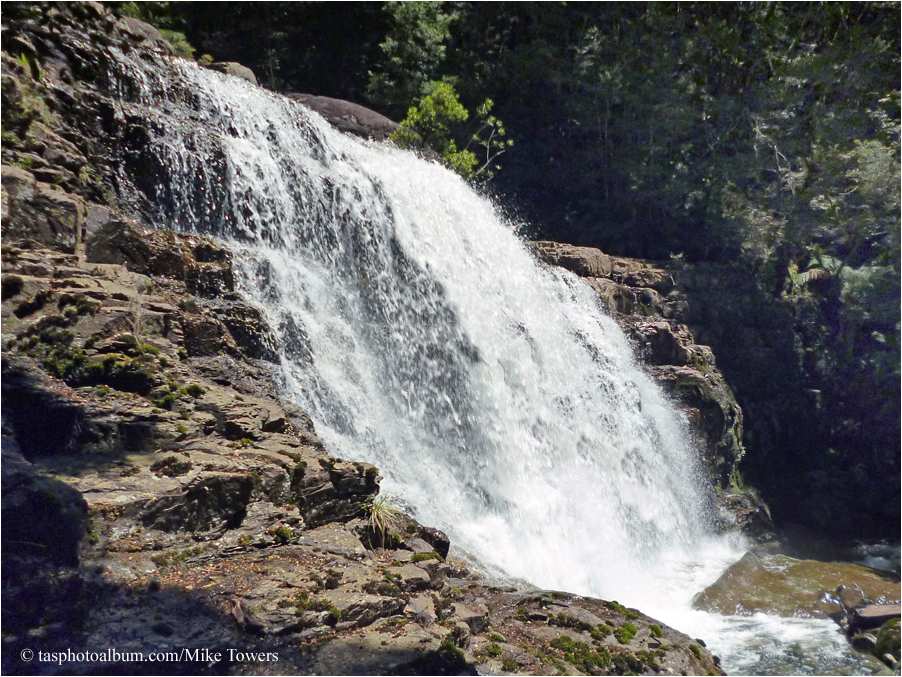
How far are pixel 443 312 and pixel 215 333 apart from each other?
527 cm

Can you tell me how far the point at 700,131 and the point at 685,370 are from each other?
9890 millimetres

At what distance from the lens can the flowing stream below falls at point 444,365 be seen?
388 inches

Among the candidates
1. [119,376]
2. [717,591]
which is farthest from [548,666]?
[717,591]

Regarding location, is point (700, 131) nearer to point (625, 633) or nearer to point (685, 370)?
point (685, 370)

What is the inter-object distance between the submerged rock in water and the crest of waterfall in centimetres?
137

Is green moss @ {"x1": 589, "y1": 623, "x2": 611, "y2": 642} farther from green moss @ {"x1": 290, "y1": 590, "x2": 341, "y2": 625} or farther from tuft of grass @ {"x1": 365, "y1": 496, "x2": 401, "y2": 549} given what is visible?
green moss @ {"x1": 290, "y1": 590, "x2": 341, "y2": 625}

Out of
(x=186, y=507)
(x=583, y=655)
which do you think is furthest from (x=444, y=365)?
(x=186, y=507)

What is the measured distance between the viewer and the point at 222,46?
23.7 metres

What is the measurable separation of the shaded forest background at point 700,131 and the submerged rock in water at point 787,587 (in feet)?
17.7

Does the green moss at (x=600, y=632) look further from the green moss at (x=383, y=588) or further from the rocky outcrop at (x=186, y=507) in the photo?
the green moss at (x=383, y=588)

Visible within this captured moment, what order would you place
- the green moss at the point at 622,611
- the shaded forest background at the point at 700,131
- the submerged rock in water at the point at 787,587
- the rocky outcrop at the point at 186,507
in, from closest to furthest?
the rocky outcrop at the point at 186,507
the green moss at the point at 622,611
the submerged rock in water at the point at 787,587
the shaded forest background at the point at 700,131

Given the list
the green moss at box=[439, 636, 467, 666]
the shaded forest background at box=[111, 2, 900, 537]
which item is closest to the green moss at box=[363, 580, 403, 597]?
the green moss at box=[439, 636, 467, 666]

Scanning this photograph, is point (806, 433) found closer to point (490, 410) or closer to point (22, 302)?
point (490, 410)

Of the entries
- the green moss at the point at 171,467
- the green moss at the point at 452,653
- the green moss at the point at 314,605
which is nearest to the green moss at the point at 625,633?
the green moss at the point at 452,653
